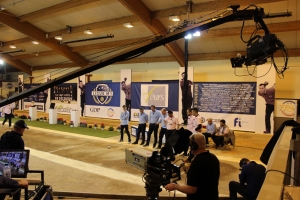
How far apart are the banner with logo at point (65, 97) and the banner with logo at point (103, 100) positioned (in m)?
1.40

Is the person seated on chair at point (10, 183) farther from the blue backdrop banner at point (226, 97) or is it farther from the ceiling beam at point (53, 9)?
the blue backdrop banner at point (226, 97)

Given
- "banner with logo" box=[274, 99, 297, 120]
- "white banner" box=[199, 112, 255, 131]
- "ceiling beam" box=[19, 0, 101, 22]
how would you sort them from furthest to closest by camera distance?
"banner with logo" box=[274, 99, 297, 120], "white banner" box=[199, 112, 255, 131], "ceiling beam" box=[19, 0, 101, 22]

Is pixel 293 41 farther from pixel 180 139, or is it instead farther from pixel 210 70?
pixel 180 139

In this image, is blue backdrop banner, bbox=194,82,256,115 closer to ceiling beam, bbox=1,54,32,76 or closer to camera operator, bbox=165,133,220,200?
camera operator, bbox=165,133,220,200

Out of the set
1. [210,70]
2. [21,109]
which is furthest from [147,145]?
[21,109]

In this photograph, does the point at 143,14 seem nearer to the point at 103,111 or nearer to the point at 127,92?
the point at 127,92

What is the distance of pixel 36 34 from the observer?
14422 millimetres

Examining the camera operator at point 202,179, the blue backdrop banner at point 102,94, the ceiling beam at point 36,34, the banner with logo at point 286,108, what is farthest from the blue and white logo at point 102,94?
the camera operator at point 202,179

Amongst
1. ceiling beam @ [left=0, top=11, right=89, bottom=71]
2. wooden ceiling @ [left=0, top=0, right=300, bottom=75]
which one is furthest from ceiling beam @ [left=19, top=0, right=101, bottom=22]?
ceiling beam @ [left=0, top=11, right=89, bottom=71]

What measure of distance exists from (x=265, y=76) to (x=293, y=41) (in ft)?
6.89

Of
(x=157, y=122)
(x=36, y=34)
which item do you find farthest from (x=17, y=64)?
(x=157, y=122)

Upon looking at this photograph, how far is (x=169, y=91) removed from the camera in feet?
40.5

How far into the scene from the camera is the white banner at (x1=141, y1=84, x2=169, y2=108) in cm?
1249

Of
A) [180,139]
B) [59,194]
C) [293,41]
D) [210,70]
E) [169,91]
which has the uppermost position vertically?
[293,41]
